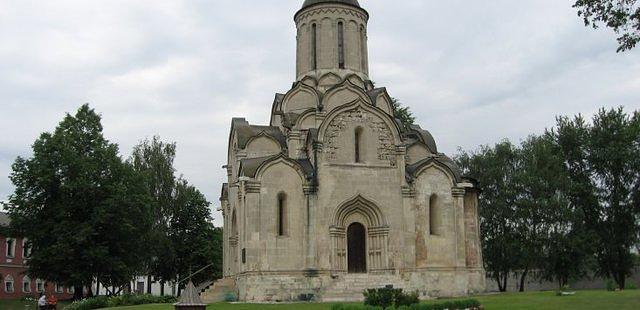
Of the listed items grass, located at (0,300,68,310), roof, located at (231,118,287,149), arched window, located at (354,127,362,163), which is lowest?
grass, located at (0,300,68,310)

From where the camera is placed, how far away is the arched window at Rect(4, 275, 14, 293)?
50094 millimetres

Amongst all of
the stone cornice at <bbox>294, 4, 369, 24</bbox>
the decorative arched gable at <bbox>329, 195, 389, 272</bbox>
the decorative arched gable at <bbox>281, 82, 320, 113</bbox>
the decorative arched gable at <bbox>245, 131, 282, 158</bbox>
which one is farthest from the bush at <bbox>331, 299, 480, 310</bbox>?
the stone cornice at <bbox>294, 4, 369, 24</bbox>

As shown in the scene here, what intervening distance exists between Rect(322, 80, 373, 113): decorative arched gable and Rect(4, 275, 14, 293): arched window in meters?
34.7

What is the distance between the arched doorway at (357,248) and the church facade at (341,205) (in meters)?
0.05

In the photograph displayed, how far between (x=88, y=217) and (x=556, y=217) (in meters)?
27.2

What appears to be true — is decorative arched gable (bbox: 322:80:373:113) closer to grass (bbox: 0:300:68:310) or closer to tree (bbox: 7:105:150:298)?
tree (bbox: 7:105:150:298)

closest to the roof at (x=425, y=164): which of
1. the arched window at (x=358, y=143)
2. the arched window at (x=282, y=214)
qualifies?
the arched window at (x=358, y=143)

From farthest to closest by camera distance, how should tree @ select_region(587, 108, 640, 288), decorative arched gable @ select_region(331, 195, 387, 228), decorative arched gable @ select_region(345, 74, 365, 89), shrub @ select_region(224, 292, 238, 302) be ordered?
tree @ select_region(587, 108, 640, 288), decorative arched gable @ select_region(345, 74, 365, 89), decorative arched gable @ select_region(331, 195, 387, 228), shrub @ select_region(224, 292, 238, 302)

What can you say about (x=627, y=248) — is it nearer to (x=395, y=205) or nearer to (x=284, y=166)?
(x=395, y=205)

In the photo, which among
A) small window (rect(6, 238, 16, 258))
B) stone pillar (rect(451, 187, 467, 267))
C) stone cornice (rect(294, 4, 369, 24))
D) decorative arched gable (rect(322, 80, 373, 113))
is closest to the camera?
stone pillar (rect(451, 187, 467, 267))

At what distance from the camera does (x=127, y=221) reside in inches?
1391

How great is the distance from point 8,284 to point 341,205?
35527mm

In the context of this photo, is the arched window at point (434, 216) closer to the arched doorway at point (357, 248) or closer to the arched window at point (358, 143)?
the arched doorway at point (357, 248)

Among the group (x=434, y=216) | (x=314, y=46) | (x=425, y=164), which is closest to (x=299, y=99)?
(x=314, y=46)
